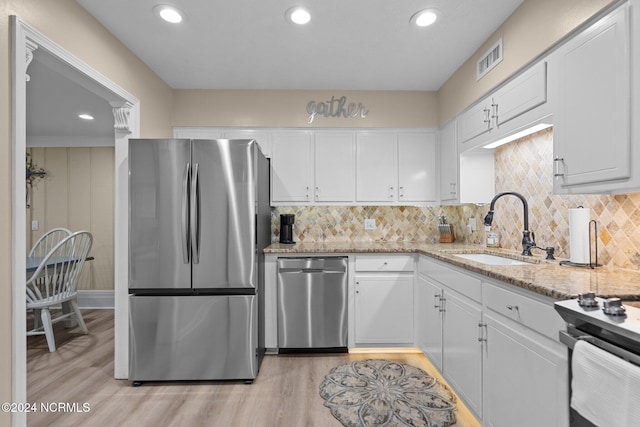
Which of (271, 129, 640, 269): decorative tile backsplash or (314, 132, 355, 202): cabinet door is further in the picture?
(314, 132, 355, 202): cabinet door

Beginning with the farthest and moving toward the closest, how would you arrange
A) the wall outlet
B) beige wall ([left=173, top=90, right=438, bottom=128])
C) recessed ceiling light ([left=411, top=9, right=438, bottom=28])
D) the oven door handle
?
1. beige wall ([left=173, top=90, right=438, bottom=128])
2. the wall outlet
3. recessed ceiling light ([left=411, top=9, right=438, bottom=28])
4. the oven door handle

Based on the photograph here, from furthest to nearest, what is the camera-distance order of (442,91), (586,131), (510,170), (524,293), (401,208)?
(401,208), (442,91), (510,170), (586,131), (524,293)

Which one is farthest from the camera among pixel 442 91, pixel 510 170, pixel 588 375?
pixel 442 91

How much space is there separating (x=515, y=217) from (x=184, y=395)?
9.29ft

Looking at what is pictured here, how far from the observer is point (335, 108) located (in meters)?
3.42

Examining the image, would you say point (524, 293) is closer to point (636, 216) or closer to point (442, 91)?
point (636, 216)

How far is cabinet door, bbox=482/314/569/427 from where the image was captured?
1.24 metres

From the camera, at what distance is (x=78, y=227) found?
4789mm

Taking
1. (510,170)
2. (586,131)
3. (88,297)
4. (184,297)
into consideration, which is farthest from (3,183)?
(88,297)

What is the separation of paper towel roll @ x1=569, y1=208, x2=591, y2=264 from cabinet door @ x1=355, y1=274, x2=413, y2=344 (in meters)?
1.39

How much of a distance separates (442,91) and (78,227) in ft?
17.2

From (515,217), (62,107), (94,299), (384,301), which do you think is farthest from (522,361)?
(94,299)

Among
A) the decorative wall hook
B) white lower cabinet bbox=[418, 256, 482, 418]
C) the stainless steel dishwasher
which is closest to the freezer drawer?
the stainless steel dishwasher

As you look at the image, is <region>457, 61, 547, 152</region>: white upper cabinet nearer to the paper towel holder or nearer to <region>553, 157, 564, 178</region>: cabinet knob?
<region>553, 157, 564, 178</region>: cabinet knob
